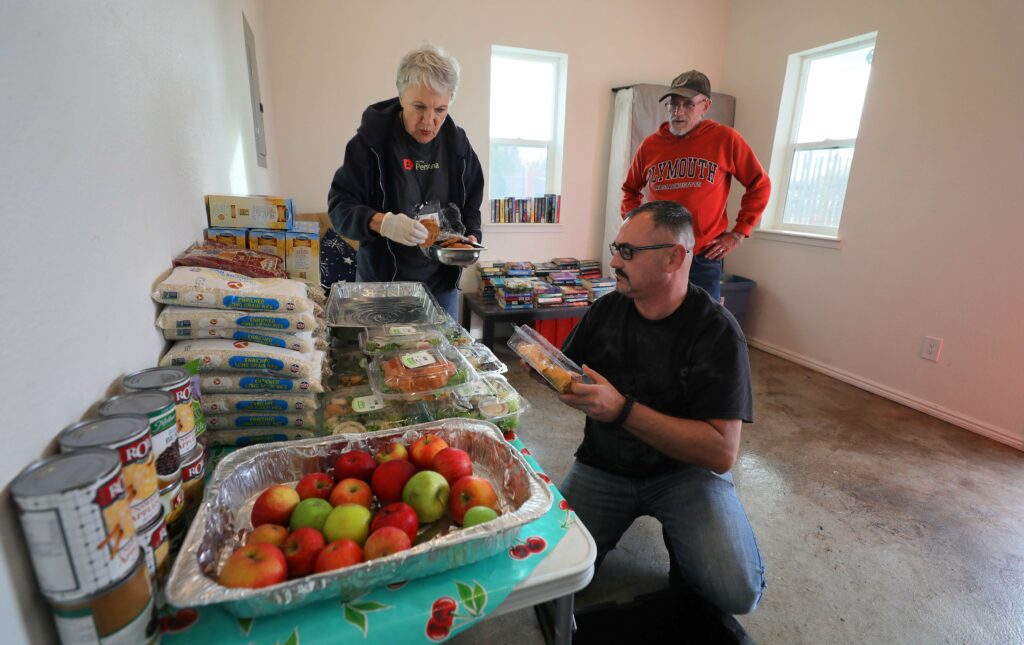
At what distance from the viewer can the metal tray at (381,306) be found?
1.55 m

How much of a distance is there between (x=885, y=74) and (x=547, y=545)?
12.9ft

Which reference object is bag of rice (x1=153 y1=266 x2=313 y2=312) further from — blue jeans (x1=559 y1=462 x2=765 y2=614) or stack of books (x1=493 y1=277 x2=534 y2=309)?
stack of books (x1=493 y1=277 x2=534 y2=309)

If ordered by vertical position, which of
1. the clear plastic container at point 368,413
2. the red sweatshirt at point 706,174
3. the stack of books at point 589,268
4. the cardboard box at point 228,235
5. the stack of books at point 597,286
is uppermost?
the red sweatshirt at point 706,174

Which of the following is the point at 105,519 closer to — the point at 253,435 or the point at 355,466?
the point at 355,466

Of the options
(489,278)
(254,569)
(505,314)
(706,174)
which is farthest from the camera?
(489,278)

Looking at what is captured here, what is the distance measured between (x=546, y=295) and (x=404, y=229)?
2.17m

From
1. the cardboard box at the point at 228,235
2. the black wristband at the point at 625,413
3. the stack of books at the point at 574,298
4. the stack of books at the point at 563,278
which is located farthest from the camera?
the stack of books at the point at 563,278

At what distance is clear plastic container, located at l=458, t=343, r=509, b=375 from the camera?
1.41 meters

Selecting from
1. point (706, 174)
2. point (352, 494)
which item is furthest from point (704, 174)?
point (352, 494)

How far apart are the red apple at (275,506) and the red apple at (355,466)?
0.31 feet

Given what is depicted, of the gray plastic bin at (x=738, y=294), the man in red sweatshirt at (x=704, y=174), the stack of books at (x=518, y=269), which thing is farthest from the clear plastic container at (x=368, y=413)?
the gray plastic bin at (x=738, y=294)

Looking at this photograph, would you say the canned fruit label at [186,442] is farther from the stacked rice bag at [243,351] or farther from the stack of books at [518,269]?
the stack of books at [518,269]

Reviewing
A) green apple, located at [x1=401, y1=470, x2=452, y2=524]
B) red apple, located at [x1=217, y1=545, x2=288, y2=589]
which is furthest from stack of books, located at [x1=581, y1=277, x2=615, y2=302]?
red apple, located at [x1=217, y1=545, x2=288, y2=589]

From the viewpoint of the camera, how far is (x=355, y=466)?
0.92m
